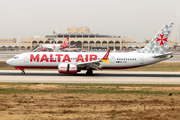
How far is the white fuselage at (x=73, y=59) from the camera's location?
3962 cm

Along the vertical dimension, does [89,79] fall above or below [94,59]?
below

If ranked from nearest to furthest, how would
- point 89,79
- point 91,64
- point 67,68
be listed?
point 89,79
point 67,68
point 91,64

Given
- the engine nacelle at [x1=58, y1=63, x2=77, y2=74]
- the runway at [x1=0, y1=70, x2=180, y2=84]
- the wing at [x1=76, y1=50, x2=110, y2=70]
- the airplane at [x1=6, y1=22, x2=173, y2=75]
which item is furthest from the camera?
the airplane at [x1=6, y1=22, x2=173, y2=75]

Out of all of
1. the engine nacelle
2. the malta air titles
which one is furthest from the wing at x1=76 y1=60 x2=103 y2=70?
the malta air titles

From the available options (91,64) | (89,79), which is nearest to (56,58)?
(91,64)

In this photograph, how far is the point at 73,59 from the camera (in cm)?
3969

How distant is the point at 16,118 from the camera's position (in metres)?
14.5

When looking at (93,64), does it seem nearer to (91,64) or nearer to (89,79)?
(91,64)

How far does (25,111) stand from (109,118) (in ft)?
19.6

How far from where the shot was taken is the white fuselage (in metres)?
39.6

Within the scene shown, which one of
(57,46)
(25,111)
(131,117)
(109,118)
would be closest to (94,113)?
(109,118)

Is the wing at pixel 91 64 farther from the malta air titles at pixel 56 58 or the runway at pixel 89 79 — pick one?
the runway at pixel 89 79

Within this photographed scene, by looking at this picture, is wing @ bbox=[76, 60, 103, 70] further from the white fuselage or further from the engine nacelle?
the white fuselage

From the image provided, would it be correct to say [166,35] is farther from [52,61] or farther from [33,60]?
[33,60]
